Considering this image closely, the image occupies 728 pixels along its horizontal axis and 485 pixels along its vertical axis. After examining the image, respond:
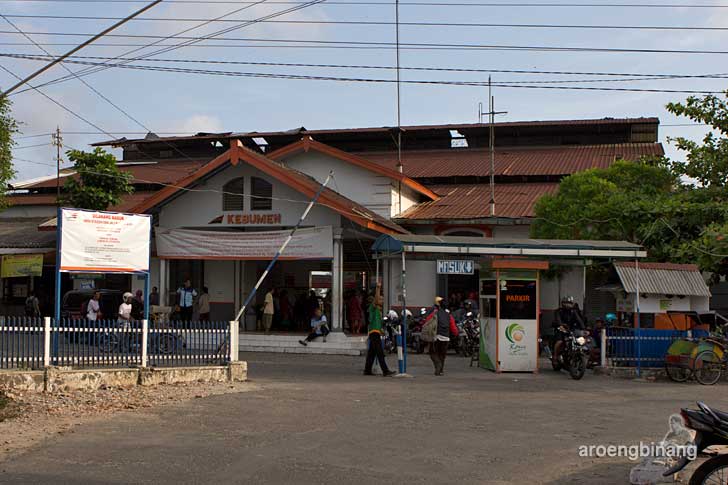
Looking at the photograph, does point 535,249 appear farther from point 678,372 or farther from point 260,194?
point 260,194

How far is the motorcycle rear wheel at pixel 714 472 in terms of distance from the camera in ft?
22.0

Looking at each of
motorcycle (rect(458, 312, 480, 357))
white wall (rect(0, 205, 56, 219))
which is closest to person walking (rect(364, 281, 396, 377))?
motorcycle (rect(458, 312, 480, 357))

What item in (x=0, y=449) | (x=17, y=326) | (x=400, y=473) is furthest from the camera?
(x=17, y=326)

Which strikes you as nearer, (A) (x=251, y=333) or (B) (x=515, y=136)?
(A) (x=251, y=333)

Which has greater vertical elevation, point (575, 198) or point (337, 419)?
point (575, 198)

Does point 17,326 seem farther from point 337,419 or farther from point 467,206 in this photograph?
point 467,206

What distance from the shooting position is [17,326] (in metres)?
13.9

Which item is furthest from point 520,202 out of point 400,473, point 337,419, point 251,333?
point 400,473

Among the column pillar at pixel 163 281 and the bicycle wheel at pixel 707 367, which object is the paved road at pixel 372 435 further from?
the column pillar at pixel 163 281

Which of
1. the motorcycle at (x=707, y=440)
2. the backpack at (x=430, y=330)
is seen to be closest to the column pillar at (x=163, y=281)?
the backpack at (x=430, y=330)

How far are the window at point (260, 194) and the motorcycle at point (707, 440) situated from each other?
19571mm

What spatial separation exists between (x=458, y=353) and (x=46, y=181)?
27314 millimetres

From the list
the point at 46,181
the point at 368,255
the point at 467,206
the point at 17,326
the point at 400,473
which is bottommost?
the point at 400,473

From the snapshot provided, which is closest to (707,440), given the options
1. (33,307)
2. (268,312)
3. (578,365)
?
(578,365)
